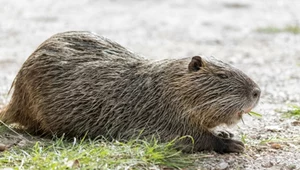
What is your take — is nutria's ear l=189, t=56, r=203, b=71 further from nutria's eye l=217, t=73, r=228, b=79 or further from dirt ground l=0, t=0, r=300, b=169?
dirt ground l=0, t=0, r=300, b=169

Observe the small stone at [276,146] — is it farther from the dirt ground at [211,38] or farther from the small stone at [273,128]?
the small stone at [273,128]

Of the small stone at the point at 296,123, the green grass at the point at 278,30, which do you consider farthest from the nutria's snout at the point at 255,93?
the green grass at the point at 278,30

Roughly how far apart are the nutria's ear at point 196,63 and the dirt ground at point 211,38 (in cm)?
69

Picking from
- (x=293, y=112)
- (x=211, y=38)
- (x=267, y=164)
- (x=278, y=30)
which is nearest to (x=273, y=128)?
(x=293, y=112)

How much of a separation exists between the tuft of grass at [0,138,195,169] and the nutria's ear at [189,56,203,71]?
58 centimetres

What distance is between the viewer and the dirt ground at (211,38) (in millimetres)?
5558

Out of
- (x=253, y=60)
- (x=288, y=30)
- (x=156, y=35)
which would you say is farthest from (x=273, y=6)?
(x=253, y=60)

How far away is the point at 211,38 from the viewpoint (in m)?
11.9

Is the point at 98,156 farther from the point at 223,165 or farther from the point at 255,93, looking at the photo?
the point at 255,93

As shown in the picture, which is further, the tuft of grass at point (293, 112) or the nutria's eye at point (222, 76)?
the tuft of grass at point (293, 112)

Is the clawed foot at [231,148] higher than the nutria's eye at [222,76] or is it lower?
lower

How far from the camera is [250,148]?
5316 mm

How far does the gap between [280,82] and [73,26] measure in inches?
217

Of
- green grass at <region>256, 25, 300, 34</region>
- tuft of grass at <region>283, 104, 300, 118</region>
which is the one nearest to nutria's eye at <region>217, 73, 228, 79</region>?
tuft of grass at <region>283, 104, 300, 118</region>
